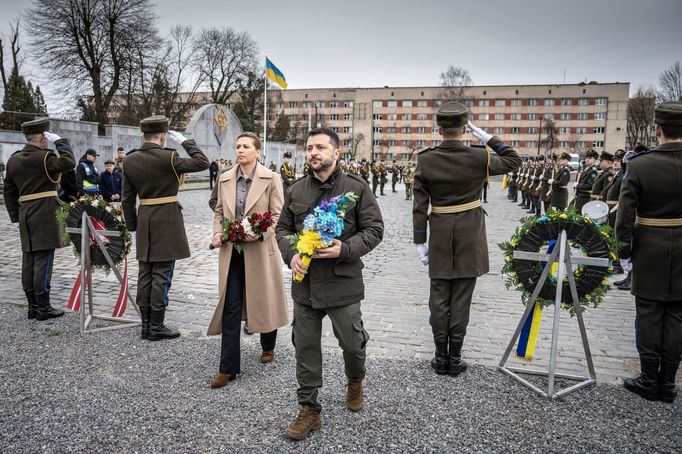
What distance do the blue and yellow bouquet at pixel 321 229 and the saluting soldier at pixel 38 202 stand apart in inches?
161

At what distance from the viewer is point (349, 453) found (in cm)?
329

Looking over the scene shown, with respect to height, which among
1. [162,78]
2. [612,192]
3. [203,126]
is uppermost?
[162,78]

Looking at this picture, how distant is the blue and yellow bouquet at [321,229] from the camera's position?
333 cm

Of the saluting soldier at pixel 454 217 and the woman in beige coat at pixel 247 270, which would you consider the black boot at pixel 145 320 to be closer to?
the woman in beige coat at pixel 247 270

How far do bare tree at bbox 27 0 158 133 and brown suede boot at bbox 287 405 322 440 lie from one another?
35.4 meters

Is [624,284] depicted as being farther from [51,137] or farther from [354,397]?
[51,137]

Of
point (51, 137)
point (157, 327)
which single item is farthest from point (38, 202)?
point (157, 327)

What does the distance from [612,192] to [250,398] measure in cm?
788

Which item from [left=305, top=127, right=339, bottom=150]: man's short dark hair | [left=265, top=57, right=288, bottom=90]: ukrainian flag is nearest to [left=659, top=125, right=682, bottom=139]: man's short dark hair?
[left=305, top=127, right=339, bottom=150]: man's short dark hair

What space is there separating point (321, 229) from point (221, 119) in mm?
34936

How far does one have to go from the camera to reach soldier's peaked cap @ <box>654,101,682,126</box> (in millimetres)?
4059

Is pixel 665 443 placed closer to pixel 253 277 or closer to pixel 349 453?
pixel 349 453

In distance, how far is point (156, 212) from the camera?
538 centimetres

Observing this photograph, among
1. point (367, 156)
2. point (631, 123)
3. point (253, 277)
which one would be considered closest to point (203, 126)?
point (253, 277)
